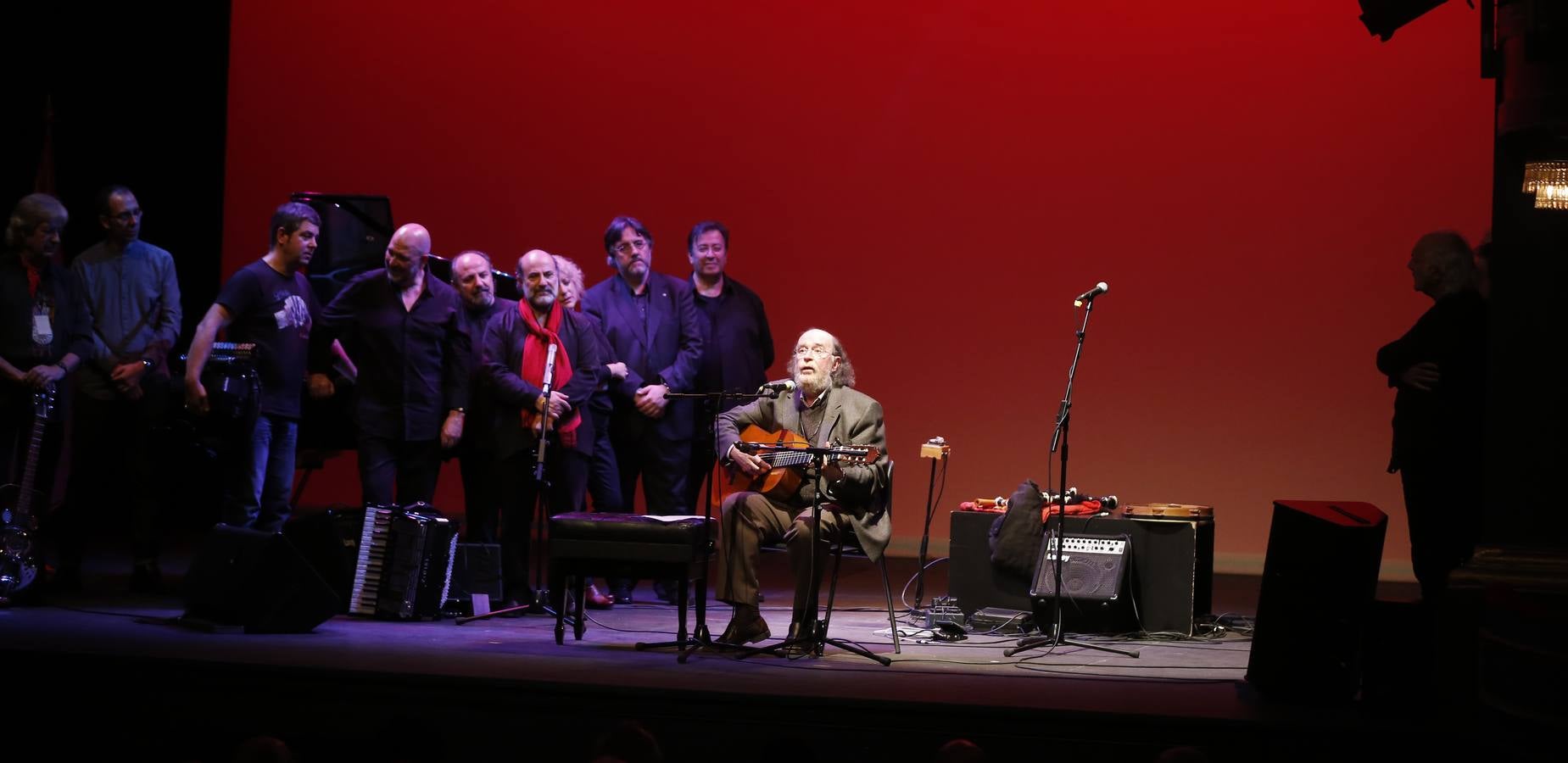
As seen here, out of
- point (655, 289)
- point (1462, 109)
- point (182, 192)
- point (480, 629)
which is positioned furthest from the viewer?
point (182, 192)

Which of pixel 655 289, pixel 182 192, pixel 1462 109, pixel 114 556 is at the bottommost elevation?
pixel 114 556

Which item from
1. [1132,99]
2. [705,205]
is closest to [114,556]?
[705,205]

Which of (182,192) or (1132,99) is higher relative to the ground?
(1132,99)

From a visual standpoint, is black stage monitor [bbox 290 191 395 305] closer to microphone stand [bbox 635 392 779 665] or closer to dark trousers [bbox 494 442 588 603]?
dark trousers [bbox 494 442 588 603]

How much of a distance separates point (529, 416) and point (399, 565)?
883 mm

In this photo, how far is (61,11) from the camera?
9.16 m

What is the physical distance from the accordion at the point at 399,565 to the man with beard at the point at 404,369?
1.06 ft

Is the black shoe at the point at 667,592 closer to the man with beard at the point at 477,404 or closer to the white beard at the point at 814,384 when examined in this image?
the man with beard at the point at 477,404

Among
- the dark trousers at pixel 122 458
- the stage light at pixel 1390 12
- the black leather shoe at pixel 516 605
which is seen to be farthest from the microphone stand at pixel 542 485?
the stage light at pixel 1390 12

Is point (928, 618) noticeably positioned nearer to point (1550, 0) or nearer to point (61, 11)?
point (1550, 0)

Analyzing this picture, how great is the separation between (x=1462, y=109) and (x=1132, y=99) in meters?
1.86

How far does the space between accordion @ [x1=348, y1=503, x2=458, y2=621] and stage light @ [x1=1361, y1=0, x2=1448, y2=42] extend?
4.26 m

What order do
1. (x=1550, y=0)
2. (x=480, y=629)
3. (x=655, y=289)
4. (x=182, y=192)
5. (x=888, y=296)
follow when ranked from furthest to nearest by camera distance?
(x=182, y=192) → (x=888, y=296) → (x=655, y=289) → (x=480, y=629) → (x=1550, y=0)

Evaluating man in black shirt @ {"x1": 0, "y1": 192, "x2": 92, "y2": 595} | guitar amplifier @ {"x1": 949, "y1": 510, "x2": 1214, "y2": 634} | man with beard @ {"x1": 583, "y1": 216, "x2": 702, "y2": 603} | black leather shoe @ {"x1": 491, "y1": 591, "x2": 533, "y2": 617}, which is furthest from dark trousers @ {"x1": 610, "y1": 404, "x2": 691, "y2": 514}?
man in black shirt @ {"x1": 0, "y1": 192, "x2": 92, "y2": 595}
